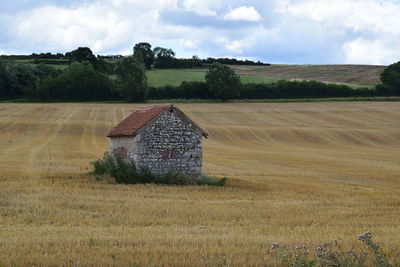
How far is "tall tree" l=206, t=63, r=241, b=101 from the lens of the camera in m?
93.3

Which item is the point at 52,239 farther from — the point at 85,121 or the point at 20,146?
the point at 85,121

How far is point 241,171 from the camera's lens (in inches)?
1329

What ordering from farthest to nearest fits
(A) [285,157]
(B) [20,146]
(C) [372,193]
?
(B) [20,146]
(A) [285,157]
(C) [372,193]

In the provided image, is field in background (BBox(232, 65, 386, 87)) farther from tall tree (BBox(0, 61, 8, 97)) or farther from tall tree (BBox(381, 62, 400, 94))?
tall tree (BBox(0, 61, 8, 97))

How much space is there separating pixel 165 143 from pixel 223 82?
67.2 metres

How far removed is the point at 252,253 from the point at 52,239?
397 centimetres

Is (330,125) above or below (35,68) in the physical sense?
below

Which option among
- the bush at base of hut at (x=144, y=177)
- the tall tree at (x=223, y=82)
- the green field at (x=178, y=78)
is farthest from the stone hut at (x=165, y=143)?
the green field at (x=178, y=78)

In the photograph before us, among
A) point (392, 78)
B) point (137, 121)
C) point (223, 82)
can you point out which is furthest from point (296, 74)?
point (137, 121)

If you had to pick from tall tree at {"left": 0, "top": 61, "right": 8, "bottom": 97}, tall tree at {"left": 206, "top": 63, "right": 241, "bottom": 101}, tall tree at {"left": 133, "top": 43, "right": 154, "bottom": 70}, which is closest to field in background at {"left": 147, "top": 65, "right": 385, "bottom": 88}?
tall tree at {"left": 206, "top": 63, "right": 241, "bottom": 101}

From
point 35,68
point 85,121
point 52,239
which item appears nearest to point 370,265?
point 52,239

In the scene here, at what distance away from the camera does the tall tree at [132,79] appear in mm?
90938

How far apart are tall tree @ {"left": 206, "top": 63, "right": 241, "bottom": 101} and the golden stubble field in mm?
39256

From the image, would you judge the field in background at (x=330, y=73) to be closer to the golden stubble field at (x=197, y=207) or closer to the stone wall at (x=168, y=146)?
the golden stubble field at (x=197, y=207)
